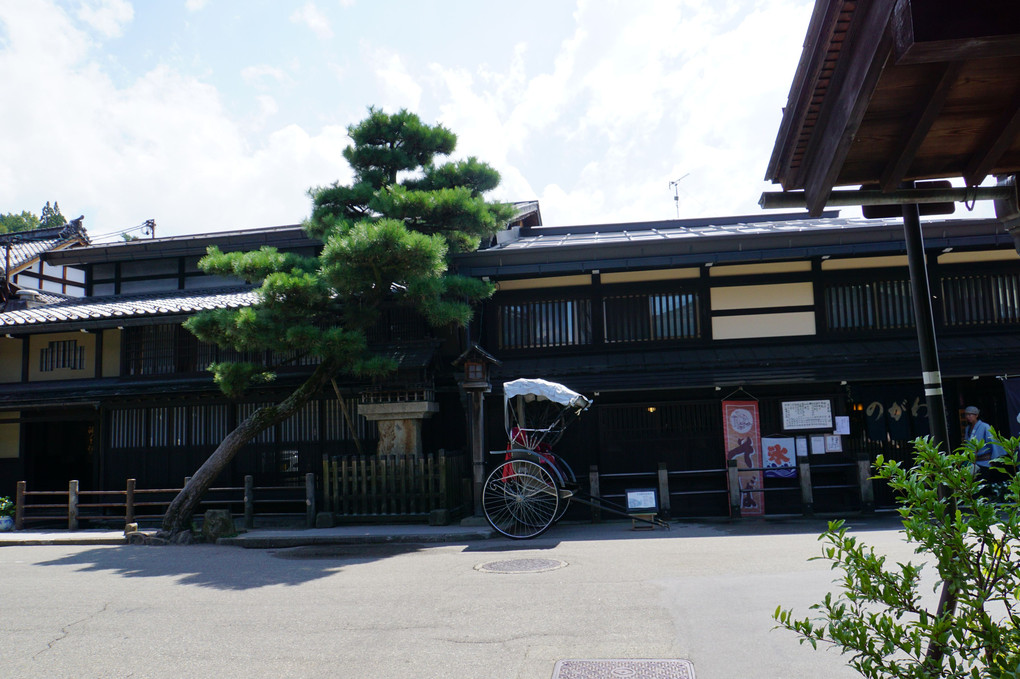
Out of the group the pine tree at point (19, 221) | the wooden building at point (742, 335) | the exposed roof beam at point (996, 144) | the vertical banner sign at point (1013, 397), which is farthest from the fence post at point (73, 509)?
the pine tree at point (19, 221)

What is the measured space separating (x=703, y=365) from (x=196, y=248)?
1336 centimetres

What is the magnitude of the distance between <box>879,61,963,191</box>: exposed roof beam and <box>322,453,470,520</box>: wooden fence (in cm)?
966

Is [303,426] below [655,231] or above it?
below

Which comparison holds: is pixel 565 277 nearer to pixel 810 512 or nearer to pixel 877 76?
pixel 810 512

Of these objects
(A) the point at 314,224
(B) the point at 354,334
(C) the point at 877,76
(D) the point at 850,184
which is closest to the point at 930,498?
(C) the point at 877,76

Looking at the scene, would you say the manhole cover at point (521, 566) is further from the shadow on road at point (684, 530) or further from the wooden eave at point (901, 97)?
the wooden eave at point (901, 97)

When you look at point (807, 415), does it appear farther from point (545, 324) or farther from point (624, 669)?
point (624, 669)

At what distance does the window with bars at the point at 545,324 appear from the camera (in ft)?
49.2

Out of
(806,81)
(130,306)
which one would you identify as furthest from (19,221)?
(806,81)

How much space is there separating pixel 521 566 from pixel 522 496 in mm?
2426

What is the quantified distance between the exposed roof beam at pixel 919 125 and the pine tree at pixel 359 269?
8.21 m

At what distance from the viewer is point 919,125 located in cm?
407

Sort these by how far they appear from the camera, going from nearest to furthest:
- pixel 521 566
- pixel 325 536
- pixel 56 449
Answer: pixel 521 566 → pixel 325 536 → pixel 56 449

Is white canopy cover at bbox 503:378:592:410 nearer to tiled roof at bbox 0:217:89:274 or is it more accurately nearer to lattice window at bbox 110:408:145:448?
lattice window at bbox 110:408:145:448
